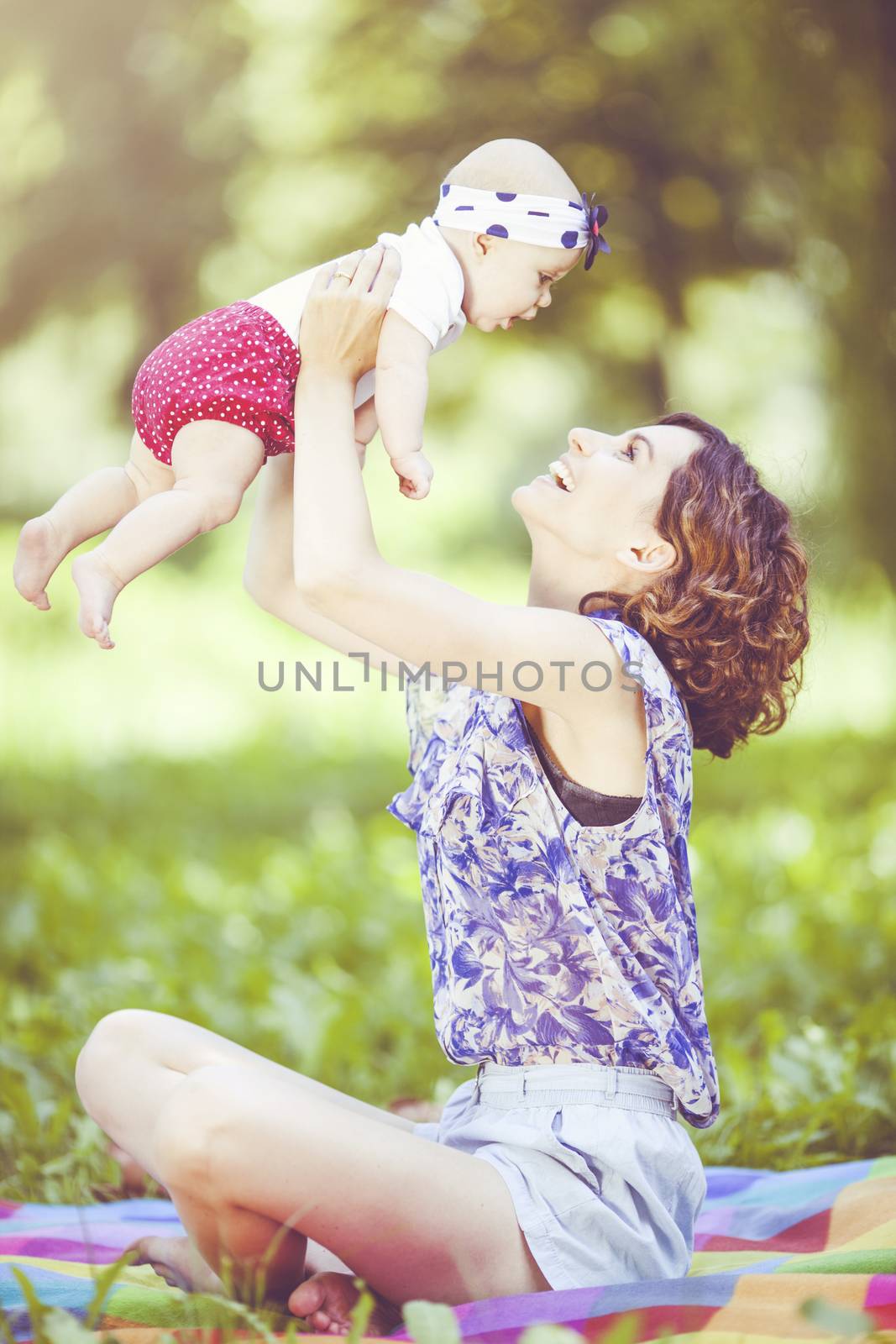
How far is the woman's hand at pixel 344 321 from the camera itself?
1.65 metres

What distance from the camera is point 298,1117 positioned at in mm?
1485

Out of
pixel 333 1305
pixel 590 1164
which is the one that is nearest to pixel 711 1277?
pixel 590 1164

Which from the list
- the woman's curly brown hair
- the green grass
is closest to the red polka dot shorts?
the woman's curly brown hair

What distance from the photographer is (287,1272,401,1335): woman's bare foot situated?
1.54 metres

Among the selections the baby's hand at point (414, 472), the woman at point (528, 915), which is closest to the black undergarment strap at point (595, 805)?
the woman at point (528, 915)

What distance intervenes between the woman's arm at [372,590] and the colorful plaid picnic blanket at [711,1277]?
68 cm

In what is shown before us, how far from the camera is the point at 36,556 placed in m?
1.72

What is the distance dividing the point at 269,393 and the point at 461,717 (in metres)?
0.50

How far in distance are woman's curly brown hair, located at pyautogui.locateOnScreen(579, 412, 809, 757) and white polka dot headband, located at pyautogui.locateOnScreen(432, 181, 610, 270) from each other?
319mm

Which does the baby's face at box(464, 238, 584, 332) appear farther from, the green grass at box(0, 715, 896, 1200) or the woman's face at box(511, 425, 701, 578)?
the green grass at box(0, 715, 896, 1200)

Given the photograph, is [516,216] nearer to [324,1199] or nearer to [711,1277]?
[324,1199]

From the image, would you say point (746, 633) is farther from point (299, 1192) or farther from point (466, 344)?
point (466, 344)

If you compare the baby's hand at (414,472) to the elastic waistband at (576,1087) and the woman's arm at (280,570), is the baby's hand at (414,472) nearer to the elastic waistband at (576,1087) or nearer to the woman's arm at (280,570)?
the woman's arm at (280,570)

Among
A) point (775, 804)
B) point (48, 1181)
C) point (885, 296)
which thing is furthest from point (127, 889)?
point (885, 296)
